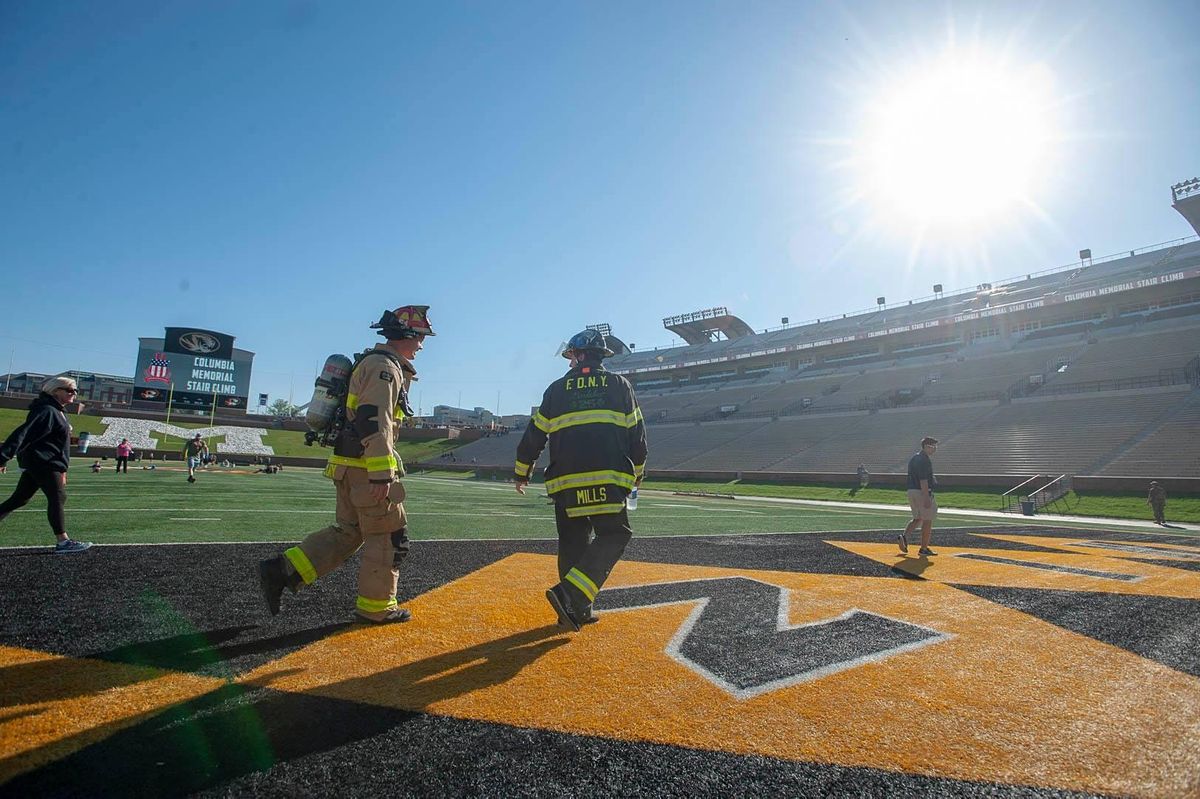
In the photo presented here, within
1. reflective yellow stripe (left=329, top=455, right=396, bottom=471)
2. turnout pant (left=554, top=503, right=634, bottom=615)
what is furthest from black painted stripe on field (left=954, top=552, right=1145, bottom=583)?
reflective yellow stripe (left=329, top=455, right=396, bottom=471)

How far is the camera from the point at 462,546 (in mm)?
6996

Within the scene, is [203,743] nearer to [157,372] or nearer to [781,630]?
[781,630]

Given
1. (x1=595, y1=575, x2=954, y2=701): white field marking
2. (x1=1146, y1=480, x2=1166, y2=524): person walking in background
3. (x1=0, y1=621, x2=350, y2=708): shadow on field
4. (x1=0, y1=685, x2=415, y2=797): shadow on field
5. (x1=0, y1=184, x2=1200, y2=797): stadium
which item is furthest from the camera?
(x1=1146, y1=480, x2=1166, y2=524): person walking in background

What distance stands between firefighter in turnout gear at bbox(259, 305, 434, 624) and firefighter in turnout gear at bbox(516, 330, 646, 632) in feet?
3.05

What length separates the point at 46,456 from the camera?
549 cm

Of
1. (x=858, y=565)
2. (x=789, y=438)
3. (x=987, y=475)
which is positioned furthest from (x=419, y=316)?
(x=789, y=438)

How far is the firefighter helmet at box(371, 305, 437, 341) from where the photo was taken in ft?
13.6

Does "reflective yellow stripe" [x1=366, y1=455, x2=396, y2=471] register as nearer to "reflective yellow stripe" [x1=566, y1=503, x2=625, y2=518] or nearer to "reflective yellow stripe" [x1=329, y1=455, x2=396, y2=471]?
"reflective yellow stripe" [x1=329, y1=455, x2=396, y2=471]

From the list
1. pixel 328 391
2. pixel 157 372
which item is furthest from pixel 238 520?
pixel 157 372

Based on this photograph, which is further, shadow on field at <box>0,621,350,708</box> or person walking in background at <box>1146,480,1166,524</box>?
person walking in background at <box>1146,480,1166,524</box>

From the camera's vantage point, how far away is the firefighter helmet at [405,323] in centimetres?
414

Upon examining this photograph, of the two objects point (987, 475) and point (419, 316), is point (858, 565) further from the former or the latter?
point (987, 475)

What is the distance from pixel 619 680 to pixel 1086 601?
→ 13.5 feet

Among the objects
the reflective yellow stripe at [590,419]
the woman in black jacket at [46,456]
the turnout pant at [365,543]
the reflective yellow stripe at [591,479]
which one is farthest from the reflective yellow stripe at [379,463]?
the woman in black jacket at [46,456]
